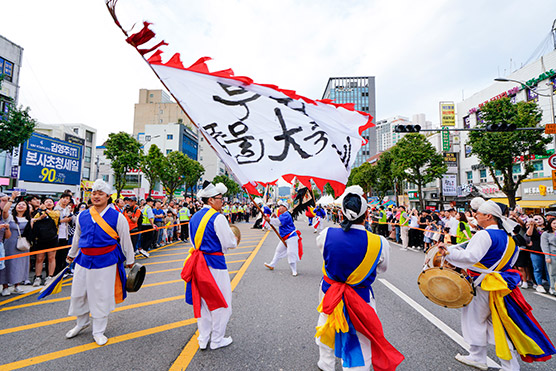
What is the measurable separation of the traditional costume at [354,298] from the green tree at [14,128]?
60.8ft

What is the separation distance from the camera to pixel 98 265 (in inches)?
134

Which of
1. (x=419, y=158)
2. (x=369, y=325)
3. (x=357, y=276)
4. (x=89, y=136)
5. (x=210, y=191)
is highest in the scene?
(x=89, y=136)

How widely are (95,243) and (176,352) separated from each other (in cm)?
159

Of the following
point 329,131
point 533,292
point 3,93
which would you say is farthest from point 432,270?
point 3,93

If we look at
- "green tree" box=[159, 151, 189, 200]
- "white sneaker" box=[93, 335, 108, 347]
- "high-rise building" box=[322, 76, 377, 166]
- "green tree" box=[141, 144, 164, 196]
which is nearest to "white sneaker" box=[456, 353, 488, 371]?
"white sneaker" box=[93, 335, 108, 347]

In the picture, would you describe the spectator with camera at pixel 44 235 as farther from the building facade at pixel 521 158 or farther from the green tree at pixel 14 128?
the building facade at pixel 521 158

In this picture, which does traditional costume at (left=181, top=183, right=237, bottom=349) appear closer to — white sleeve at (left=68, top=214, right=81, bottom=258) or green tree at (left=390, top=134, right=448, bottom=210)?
white sleeve at (left=68, top=214, right=81, bottom=258)

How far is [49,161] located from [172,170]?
1483 centimetres

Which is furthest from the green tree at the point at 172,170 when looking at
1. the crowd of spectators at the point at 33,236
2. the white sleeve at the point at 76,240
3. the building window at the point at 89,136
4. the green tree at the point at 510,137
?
the white sleeve at the point at 76,240

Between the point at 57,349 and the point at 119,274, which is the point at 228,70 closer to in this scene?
the point at 119,274

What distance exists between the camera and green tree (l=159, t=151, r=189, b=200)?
37166 mm

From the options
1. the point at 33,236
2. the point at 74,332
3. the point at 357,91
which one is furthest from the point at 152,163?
the point at 357,91

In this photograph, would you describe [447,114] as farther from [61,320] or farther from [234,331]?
[61,320]

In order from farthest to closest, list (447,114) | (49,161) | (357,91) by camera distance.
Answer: (357,91), (447,114), (49,161)
